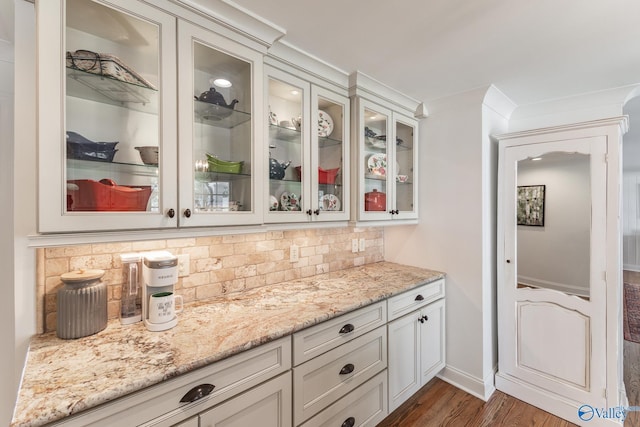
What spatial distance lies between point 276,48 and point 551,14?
1.41m

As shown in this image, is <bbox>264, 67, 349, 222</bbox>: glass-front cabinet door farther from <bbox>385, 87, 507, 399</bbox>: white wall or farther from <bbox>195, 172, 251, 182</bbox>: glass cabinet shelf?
<bbox>385, 87, 507, 399</bbox>: white wall

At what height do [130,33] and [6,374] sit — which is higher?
[130,33]

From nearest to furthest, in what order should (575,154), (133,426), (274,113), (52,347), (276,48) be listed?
(133,426) → (52,347) → (276,48) → (274,113) → (575,154)

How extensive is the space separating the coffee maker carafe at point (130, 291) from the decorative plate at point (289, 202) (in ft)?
2.68

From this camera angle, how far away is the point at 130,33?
120 centimetres

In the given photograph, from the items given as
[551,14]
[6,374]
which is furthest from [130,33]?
[551,14]

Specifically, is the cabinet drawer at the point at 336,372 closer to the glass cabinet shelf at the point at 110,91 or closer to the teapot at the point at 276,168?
the teapot at the point at 276,168

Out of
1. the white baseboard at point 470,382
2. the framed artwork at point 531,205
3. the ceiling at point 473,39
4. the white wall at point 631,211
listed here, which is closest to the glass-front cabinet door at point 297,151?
the ceiling at point 473,39

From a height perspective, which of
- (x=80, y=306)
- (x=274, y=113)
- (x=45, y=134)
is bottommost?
(x=80, y=306)

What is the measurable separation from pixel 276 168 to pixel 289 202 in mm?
228

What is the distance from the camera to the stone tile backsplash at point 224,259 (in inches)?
48.8

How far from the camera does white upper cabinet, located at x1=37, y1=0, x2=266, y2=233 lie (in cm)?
101

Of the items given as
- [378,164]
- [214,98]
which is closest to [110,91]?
[214,98]

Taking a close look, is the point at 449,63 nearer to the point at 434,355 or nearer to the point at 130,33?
the point at 130,33
